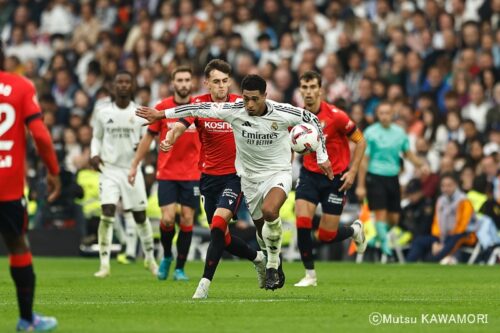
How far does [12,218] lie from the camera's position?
35.6 feet

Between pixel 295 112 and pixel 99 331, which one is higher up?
pixel 295 112

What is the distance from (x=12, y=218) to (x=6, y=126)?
2.49 feet

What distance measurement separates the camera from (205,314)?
12133mm

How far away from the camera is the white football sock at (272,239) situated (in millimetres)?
14750

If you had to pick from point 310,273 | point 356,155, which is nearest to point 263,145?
point 310,273

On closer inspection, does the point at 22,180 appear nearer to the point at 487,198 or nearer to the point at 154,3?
the point at 487,198

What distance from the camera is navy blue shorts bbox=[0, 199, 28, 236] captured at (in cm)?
1082

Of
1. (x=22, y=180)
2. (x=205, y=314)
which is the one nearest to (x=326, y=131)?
(x=205, y=314)

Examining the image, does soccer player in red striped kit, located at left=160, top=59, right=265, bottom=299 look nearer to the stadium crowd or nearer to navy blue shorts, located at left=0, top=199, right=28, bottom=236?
navy blue shorts, located at left=0, top=199, right=28, bottom=236

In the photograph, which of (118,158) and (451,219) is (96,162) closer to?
(118,158)

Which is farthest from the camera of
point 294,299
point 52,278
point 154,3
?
point 154,3

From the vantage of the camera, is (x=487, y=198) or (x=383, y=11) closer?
(x=487, y=198)

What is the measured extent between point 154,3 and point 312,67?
653 centimetres

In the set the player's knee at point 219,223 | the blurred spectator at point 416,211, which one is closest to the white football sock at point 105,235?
the player's knee at point 219,223
